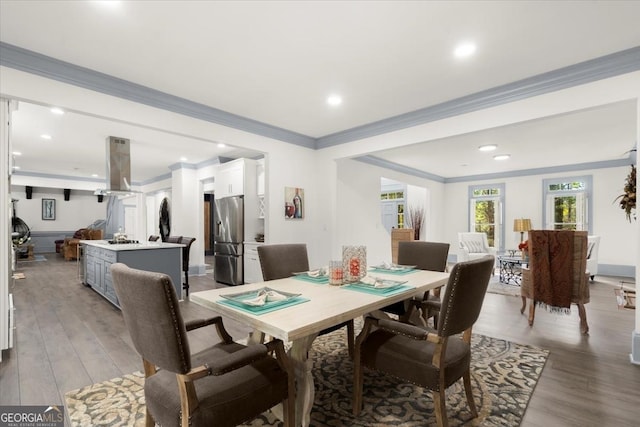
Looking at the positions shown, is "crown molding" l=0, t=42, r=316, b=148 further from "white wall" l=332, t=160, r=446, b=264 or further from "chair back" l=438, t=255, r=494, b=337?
"chair back" l=438, t=255, r=494, b=337

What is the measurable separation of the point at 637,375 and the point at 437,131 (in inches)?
111

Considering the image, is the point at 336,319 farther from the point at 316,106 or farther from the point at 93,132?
the point at 93,132

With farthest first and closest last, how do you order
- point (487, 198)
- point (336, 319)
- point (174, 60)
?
1. point (487, 198)
2. point (174, 60)
3. point (336, 319)

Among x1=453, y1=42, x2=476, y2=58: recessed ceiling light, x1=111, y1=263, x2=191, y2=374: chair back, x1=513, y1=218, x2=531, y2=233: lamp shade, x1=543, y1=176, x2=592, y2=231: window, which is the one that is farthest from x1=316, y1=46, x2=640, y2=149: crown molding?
x1=543, y1=176, x2=592, y2=231: window

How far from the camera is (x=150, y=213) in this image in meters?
9.80

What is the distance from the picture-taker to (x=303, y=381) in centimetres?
164

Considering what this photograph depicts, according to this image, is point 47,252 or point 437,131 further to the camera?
point 47,252

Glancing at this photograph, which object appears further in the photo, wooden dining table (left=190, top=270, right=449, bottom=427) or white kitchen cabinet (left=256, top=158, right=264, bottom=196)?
white kitchen cabinet (left=256, top=158, right=264, bottom=196)

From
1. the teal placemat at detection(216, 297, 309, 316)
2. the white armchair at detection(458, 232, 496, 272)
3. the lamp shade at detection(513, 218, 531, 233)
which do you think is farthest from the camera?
the white armchair at detection(458, 232, 496, 272)

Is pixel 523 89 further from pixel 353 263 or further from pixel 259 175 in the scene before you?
pixel 259 175

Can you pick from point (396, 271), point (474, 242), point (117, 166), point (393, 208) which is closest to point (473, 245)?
point (474, 242)

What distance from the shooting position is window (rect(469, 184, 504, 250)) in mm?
8430

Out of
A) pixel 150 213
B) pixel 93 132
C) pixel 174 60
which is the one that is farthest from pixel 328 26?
pixel 150 213

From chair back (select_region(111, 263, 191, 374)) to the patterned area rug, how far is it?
3.07 ft
